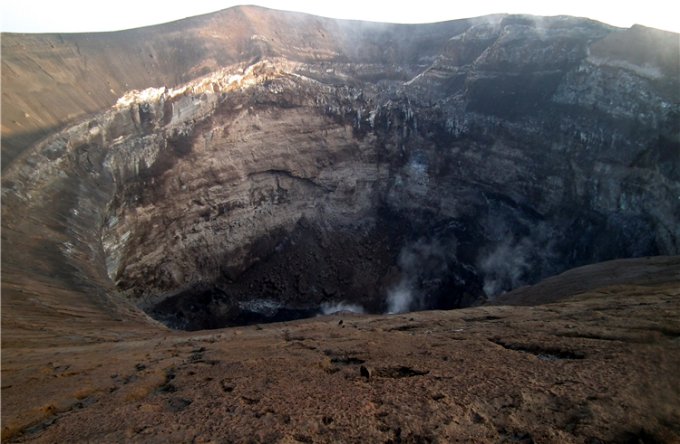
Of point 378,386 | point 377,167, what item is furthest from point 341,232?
point 378,386

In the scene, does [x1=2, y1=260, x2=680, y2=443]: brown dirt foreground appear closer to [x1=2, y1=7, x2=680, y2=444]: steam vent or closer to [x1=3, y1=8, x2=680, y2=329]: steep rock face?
[x1=2, y1=7, x2=680, y2=444]: steam vent

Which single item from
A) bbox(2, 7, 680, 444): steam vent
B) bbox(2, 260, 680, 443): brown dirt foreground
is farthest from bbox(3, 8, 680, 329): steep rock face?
bbox(2, 260, 680, 443): brown dirt foreground

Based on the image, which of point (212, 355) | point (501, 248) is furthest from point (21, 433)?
point (501, 248)

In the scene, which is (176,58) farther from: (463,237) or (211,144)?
(463,237)

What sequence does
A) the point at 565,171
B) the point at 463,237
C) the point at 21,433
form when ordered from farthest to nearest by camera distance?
the point at 463,237, the point at 565,171, the point at 21,433

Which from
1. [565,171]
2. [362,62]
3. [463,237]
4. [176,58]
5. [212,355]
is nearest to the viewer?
[212,355]

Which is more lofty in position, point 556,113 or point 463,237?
point 556,113

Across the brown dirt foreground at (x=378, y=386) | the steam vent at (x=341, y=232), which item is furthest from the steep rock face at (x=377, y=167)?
the brown dirt foreground at (x=378, y=386)
